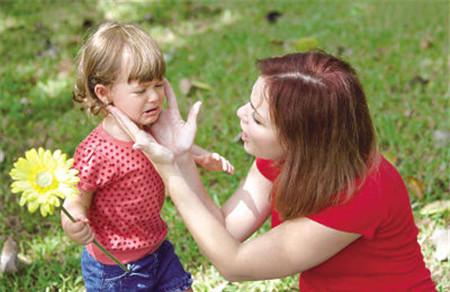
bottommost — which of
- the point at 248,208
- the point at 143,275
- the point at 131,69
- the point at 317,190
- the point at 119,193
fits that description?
the point at 143,275

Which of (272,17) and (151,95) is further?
(272,17)

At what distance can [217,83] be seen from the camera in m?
3.89

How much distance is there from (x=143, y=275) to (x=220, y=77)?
6.78ft

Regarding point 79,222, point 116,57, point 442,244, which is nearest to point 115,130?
point 116,57

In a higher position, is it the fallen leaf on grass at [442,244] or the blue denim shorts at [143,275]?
the blue denim shorts at [143,275]

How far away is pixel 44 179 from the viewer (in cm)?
158

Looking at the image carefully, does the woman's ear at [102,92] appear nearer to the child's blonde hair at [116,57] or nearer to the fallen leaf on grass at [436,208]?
the child's blonde hair at [116,57]

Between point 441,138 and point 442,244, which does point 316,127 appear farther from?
point 441,138

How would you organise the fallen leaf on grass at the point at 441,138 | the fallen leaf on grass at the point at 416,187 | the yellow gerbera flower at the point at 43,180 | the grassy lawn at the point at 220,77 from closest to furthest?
the yellow gerbera flower at the point at 43,180 → the grassy lawn at the point at 220,77 → the fallen leaf on grass at the point at 416,187 → the fallen leaf on grass at the point at 441,138

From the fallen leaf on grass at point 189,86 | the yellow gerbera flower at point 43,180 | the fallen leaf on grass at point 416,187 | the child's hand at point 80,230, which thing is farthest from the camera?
the fallen leaf on grass at point 189,86

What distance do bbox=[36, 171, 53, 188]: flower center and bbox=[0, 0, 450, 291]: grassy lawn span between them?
1.02 m

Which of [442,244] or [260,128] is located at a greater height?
[260,128]

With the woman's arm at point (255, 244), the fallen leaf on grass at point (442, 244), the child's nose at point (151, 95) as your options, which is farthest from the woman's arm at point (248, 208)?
the fallen leaf on grass at point (442, 244)

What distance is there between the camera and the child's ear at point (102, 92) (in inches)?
74.2
